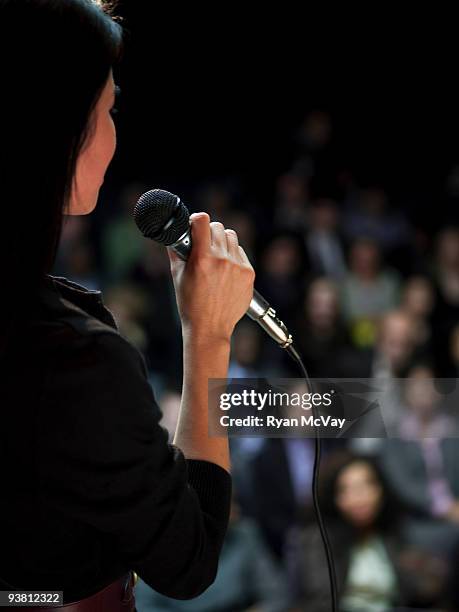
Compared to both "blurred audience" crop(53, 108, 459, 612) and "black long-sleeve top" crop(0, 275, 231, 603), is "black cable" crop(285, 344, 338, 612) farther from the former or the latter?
"blurred audience" crop(53, 108, 459, 612)

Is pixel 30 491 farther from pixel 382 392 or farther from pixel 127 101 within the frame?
pixel 127 101

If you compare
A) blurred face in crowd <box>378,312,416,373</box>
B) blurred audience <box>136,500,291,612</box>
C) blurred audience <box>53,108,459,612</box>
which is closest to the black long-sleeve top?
blurred audience <box>53,108,459,612</box>

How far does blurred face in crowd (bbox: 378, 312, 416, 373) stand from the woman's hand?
2.37 metres

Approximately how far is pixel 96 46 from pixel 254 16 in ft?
12.2

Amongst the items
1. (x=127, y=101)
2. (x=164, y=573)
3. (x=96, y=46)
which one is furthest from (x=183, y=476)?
(x=127, y=101)

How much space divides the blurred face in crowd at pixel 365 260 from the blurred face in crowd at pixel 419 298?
178 millimetres

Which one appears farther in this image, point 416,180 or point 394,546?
point 416,180

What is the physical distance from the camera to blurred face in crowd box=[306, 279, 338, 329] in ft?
10.4

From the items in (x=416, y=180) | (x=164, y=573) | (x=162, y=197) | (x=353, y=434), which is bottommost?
(x=164, y=573)

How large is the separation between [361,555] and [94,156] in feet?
6.24

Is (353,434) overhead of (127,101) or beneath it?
beneath

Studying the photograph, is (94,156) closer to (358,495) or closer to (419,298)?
(358,495)

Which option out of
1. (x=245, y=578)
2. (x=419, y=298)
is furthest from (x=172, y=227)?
(x=419, y=298)

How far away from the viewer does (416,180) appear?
4.18 metres
